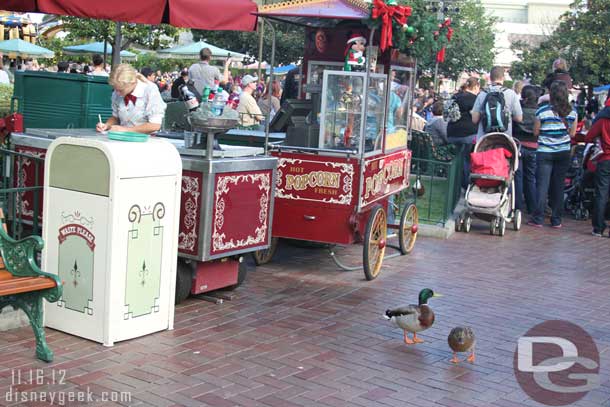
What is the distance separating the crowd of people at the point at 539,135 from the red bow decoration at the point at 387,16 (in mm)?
4667

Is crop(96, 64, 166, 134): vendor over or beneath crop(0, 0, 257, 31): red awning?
beneath

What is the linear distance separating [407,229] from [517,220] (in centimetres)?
294

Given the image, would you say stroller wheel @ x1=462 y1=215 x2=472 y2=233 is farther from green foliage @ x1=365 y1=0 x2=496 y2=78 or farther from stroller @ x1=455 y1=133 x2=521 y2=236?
green foliage @ x1=365 y1=0 x2=496 y2=78

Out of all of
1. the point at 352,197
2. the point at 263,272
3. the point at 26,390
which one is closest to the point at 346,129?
the point at 352,197

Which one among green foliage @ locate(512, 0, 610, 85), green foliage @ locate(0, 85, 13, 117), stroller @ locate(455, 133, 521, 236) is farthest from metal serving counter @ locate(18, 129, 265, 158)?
green foliage @ locate(512, 0, 610, 85)

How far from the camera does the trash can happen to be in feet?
19.1

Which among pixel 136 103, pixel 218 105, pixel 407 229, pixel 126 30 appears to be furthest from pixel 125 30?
pixel 218 105

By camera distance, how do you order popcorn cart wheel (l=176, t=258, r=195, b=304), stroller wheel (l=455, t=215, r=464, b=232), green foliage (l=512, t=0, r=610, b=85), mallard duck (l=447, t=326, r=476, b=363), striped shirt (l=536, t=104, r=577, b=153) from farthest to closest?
1. green foliage (l=512, t=0, r=610, b=85)
2. striped shirt (l=536, t=104, r=577, b=153)
3. stroller wheel (l=455, t=215, r=464, b=232)
4. popcorn cart wheel (l=176, t=258, r=195, b=304)
5. mallard duck (l=447, t=326, r=476, b=363)

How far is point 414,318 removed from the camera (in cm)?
648

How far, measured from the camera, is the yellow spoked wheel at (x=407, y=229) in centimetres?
964

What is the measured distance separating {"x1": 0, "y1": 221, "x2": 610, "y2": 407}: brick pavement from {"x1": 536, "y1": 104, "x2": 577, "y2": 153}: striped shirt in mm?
2983

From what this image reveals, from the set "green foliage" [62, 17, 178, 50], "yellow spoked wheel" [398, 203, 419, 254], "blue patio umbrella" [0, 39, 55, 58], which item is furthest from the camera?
"blue patio umbrella" [0, 39, 55, 58]

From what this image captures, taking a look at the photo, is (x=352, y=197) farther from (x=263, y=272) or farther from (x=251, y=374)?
(x=251, y=374)

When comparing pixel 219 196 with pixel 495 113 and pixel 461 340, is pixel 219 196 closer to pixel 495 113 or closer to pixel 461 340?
pixel 461 340
